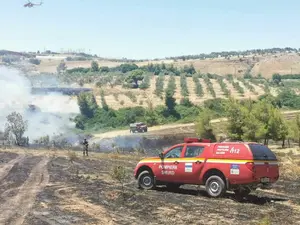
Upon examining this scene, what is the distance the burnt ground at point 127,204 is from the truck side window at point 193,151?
1.47 metres

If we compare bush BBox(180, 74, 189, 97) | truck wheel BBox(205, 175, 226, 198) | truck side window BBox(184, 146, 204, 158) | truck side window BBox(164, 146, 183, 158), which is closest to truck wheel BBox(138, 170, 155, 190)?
truck side window BBox(164, 146, 183, 158)

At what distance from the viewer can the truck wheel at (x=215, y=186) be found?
50.7 feet

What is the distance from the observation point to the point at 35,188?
1806 cm

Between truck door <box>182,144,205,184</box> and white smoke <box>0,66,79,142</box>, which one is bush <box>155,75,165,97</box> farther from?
truck door <box>182,144,205,184</box>

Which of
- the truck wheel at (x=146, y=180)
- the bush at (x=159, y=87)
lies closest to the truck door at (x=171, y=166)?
the truck wheel at (x=146, y=180)

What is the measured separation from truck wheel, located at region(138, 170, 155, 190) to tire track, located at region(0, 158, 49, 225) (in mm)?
3985

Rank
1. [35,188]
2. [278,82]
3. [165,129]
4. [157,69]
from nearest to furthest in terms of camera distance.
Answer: [35,188], [165,129], [278,82], [157,69]

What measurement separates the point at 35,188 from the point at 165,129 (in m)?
57.1

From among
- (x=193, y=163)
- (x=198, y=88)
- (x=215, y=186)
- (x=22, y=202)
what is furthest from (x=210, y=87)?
(x=22, y=202)

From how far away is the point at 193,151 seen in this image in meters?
16.7

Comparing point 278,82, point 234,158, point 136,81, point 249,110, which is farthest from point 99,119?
point 234,158

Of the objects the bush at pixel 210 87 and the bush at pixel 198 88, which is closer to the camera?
the bush at pixel 210 87

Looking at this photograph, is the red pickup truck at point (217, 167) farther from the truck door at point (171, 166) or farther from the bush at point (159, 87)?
the bush at point (159, 87)

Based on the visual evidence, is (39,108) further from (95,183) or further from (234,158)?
(234,158)
